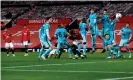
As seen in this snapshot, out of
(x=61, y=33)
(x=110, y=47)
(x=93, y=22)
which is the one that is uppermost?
(x=93, y=22)

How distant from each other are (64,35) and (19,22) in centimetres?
1943

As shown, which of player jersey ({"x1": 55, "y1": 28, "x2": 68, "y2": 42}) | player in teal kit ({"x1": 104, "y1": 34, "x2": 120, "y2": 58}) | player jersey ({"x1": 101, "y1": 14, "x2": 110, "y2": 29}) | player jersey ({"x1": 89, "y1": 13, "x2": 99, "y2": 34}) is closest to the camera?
player jersey ({"x1": 55, "y1": 28, "x2": 68, "y2": 42})

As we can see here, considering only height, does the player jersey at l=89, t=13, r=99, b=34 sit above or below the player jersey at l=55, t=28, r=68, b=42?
above

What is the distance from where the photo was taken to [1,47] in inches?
1822

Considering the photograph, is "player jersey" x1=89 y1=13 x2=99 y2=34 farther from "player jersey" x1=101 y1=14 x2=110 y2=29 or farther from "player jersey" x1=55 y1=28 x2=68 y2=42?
"player jersey" x1=55 y1=28 x2=68 y2=42

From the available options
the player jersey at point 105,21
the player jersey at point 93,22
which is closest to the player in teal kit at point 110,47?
the player jersey at point 105,21

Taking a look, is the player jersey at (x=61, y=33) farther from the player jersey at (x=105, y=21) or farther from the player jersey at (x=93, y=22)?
the player jersey at (x=105, y=21)

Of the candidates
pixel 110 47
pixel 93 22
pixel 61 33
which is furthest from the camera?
pixel 93 22

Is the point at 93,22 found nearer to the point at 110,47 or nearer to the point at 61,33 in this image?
the point at 110,47

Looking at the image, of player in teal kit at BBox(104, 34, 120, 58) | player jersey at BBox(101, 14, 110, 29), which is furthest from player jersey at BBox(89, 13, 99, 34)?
player in teal kit at BBox(104, 34, 120, 58)

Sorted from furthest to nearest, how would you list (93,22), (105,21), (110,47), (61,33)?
1. (93,22)
2. (105,21)
3. (110,47)
4. (61,33)

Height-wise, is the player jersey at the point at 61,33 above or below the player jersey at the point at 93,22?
below

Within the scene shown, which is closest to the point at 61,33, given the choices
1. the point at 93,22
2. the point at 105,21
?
the point at 93,22

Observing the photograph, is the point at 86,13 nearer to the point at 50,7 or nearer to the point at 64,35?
the point at 50,7
